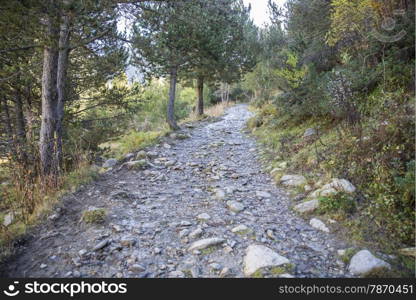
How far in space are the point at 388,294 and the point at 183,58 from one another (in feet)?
27.0

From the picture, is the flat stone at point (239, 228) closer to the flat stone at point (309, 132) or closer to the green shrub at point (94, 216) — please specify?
the green shrub at point (94, 216)

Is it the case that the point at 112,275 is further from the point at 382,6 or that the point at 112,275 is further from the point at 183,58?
the point at 183,58

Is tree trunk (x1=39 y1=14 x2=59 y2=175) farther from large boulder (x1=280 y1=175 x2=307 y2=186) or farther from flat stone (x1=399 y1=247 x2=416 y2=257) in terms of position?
flat stone (x1=399 y1=247 x2=416 y2=257)

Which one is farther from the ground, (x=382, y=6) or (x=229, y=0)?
(x=229, y=0)

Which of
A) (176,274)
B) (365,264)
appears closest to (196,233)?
(176,274)

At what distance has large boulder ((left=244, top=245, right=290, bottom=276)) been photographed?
2197mm

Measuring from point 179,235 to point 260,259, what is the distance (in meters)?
1.00

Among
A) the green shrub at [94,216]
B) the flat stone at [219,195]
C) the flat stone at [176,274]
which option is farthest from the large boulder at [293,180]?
the green shrub at [94,216]

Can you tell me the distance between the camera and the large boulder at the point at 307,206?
3194mm

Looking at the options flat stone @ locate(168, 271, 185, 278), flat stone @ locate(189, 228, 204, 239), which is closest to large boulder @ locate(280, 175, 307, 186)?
flat stone @ locate(189, 228, 204, 239)

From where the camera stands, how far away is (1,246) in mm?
2629

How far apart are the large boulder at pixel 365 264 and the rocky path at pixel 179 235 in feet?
0.36

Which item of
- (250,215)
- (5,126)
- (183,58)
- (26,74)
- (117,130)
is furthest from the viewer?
(117,130)

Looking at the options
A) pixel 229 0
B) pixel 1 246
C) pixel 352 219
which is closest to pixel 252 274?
pixel 352 219
